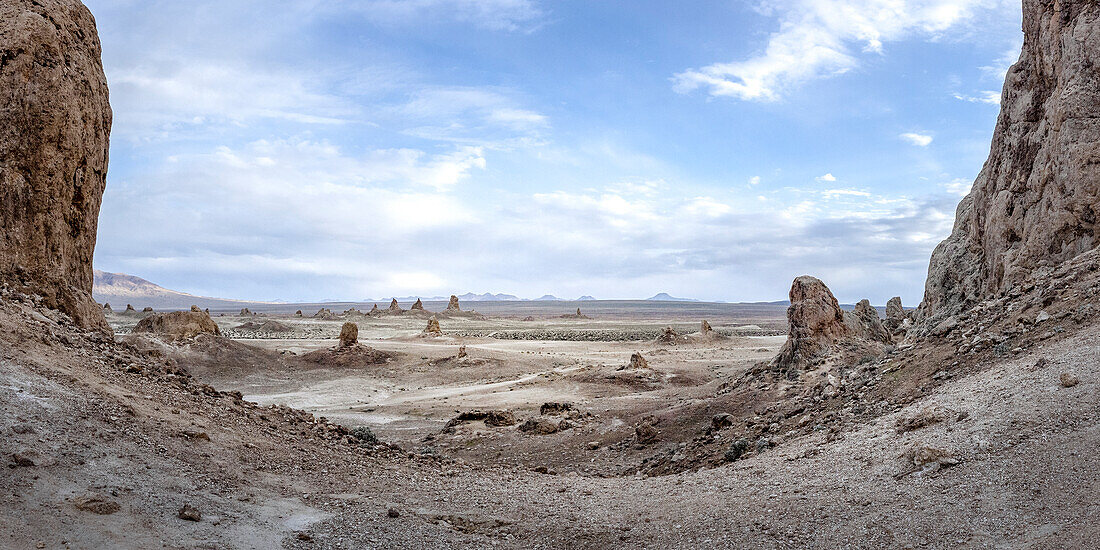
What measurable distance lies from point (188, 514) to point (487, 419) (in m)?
12.4

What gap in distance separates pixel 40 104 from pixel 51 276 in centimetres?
269

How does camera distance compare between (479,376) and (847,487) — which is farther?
(479,376)

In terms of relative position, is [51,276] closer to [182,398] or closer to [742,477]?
[182,398]

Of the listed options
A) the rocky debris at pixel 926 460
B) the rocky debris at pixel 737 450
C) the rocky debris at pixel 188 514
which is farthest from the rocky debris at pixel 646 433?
the rocky debris at pixel 188 514

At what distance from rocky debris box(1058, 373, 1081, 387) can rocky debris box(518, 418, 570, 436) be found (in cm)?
1127

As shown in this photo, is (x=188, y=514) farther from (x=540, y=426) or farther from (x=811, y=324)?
(x=811, y=324)

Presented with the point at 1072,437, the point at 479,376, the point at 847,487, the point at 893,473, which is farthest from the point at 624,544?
the point at 479,376

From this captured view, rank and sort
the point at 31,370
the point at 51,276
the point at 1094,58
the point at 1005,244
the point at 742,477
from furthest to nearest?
the point at 1005,244, the point at 1094,58, the point at 51,276, the point at 742,477, the point at 31,370

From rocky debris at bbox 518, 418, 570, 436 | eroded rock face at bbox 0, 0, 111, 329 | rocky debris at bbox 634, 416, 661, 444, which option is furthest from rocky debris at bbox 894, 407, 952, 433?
eroded rock face at bbox 0, 0, 111, 329

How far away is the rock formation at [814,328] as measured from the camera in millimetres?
15992

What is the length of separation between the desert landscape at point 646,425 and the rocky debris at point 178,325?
20.0 meters

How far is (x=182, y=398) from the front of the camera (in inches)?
376

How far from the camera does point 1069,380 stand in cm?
742

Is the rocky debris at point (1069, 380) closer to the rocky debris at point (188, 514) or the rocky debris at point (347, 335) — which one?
the rocky debris at point (188, 514)
